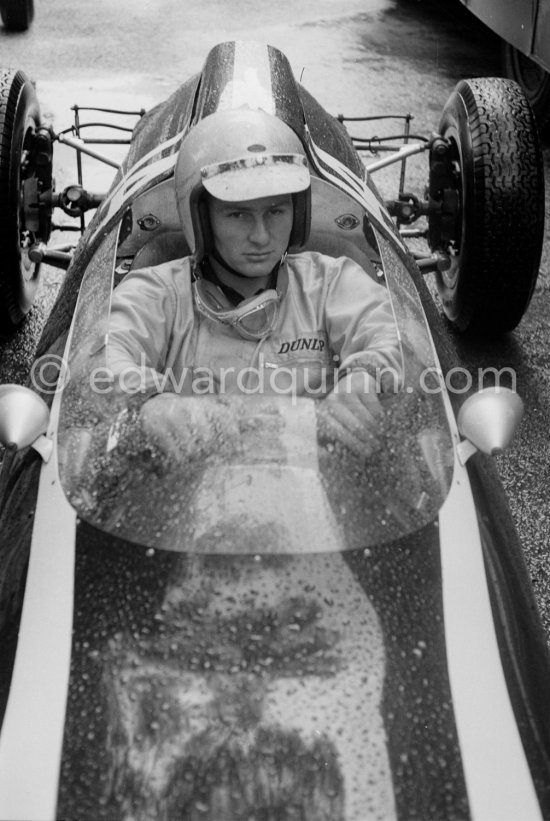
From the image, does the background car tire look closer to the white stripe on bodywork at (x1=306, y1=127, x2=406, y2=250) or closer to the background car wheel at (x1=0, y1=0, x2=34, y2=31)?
the white stripe on bodywork at (x1=306, y1=127, x2=406, y2=250)

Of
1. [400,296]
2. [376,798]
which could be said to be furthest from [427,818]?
[400,296]

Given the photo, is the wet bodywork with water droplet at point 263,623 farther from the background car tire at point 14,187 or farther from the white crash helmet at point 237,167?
the background car tire at point 14,187

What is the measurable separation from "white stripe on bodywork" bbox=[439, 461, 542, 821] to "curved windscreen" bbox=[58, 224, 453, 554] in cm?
8

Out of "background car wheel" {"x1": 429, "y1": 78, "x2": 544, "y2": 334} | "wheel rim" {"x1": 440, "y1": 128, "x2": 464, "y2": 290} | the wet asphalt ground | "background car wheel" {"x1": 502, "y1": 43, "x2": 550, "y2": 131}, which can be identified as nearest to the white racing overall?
"background car wheel" {"x1": 429, "y1": 78, "x2": 544, "y2": 334}

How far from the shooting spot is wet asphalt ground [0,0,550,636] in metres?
4.34

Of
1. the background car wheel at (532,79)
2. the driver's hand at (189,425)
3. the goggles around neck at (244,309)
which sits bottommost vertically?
the background car wheel at (532,79)

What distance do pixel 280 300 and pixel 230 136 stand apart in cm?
42

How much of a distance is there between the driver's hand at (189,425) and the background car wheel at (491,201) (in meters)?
2.00

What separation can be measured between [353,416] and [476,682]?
20.7 inches

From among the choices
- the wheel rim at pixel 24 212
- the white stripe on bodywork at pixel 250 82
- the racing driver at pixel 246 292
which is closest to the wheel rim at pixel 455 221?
the white stripe on bodywork at pixel 250 82

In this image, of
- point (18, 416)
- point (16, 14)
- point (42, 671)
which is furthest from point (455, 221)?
point (16, 14)

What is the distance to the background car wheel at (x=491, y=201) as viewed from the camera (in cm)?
349

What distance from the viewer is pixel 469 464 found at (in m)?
1.97

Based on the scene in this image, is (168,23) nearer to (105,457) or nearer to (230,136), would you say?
(230,136)
